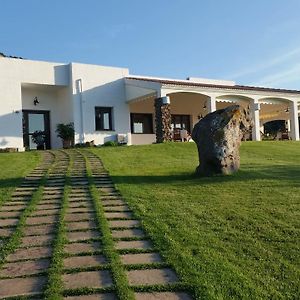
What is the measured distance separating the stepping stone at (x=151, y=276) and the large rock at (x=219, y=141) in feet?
19.9

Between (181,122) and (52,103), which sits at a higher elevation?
(52,103)

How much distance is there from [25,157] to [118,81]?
30.7 ft

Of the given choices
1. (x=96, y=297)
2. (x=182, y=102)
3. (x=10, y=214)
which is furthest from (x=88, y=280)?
(x=182, y=102)

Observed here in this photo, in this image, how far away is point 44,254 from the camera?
4.63 meters

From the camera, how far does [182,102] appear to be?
27.1m

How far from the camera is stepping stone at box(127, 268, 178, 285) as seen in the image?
384cm

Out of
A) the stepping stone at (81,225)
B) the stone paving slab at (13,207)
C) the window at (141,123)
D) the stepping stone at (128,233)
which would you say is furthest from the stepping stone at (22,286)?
the window at (141,123)

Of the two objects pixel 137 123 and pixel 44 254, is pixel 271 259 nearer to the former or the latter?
pixel 44 254

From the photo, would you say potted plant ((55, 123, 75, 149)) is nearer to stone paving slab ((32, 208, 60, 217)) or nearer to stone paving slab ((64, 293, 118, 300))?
stone paving slab ((32, 208, 60, 217))

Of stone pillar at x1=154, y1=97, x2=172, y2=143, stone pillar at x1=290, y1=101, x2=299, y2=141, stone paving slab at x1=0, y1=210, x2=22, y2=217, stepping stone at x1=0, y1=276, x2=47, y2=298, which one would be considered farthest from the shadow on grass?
stone pillar at x1=290, y1=101, x2=299, y2=141

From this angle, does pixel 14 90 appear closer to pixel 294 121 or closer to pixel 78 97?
pixel 78 97

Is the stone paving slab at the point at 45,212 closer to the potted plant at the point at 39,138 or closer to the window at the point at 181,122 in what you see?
the potted plant at the point at 39,138

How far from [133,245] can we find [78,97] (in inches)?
712

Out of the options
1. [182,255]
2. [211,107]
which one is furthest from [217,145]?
[211,107]
